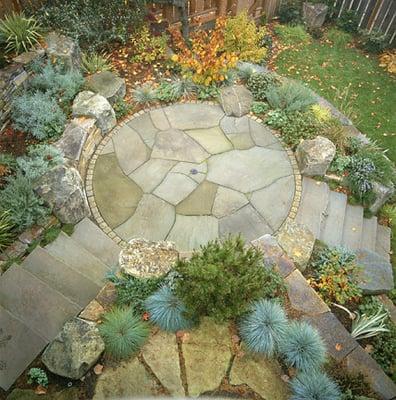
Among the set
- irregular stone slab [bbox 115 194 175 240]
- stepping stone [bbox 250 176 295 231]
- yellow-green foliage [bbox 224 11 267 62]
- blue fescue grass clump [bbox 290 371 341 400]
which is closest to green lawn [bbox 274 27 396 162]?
yellow-green foliage [bbox 224 11 267 62]

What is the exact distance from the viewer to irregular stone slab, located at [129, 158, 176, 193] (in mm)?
5973

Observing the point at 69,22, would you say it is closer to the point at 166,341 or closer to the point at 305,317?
the point at 166,341

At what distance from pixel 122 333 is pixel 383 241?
457 centimetres

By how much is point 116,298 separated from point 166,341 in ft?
2.64

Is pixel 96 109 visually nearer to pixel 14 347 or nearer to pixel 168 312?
pixel 168 312

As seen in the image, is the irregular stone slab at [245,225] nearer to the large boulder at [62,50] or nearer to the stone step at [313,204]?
the stone step at [313,204]

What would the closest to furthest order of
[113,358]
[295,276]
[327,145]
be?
[113,358], [295,276], [327,145]

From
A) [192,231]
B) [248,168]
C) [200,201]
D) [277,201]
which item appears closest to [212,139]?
[248,168]

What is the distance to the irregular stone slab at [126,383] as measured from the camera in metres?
3.37

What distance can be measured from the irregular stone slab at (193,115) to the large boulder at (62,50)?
1912mm

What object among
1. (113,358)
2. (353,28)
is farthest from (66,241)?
(353,28)

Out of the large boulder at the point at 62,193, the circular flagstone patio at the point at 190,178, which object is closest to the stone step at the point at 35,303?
the large boulder at the point at 62,193

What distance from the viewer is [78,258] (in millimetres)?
4828

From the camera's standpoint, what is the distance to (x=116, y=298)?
13.7 ft
